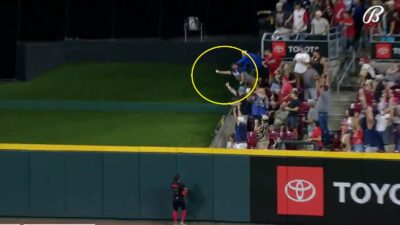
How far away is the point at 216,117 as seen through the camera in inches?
924

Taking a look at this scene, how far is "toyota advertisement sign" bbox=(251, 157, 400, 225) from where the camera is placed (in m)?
18.4

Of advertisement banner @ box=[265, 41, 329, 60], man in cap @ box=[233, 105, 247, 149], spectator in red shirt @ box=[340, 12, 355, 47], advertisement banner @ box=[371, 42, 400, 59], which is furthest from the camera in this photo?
spectator in red shirt @ box=[340, 12, 355, 47]

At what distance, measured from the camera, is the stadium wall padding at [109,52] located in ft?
95.0

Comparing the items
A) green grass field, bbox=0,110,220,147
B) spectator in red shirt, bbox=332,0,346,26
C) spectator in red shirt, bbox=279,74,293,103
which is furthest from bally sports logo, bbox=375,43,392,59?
green grass field, bbox=0,110,220,147

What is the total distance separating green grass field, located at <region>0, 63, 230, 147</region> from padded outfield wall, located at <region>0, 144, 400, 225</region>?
1835 mm

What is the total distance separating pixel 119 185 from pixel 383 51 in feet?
25.0

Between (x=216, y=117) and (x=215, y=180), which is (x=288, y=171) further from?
(x=216, y=117)

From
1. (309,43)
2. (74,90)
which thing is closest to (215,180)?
(309,43)

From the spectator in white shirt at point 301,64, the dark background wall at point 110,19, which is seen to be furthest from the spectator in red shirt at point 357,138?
the dark background wall at point 110,19

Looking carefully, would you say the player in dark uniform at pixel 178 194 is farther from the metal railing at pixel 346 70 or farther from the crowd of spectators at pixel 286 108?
the metal railing at pixel 346 70

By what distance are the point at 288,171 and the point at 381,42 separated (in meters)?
4.71

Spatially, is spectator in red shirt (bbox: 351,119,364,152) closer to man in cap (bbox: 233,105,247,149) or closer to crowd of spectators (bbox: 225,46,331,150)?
crowd of spectators (bbox: 225,46,331,150)

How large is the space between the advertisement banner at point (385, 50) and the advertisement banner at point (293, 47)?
1.26 m

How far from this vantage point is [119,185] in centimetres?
1969
